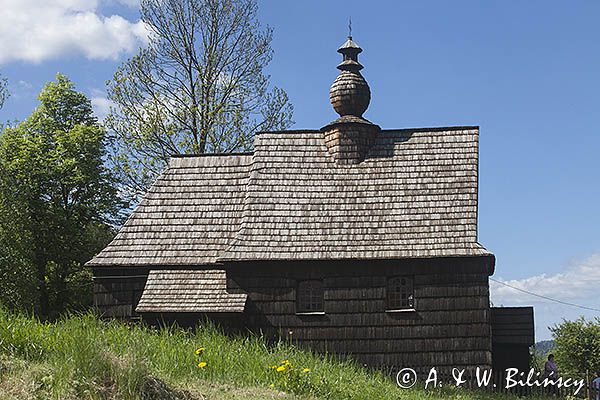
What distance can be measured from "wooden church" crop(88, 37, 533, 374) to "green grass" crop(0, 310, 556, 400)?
3689mm

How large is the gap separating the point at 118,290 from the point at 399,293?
776cm

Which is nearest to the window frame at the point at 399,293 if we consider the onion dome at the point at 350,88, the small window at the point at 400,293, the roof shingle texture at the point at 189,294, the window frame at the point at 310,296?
the small window at the point at 400,293

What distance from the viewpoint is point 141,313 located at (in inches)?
858

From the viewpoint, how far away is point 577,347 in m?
33.5

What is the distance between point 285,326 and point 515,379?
6353mm

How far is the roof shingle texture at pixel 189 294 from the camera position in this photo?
70.9 feet

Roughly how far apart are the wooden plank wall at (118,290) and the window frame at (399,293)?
6716mm

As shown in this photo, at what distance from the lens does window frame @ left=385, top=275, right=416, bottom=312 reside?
2175 cm

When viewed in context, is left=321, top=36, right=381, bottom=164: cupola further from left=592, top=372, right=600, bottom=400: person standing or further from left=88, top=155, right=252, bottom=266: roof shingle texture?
left=592, top=372, right=600, bottom=400: person standing

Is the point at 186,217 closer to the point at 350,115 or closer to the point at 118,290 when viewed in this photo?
the point at 118,290

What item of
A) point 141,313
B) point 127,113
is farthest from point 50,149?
point 141,313

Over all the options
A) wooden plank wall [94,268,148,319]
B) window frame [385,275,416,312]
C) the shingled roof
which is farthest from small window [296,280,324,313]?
wooden plank wall [94,268,148,319]

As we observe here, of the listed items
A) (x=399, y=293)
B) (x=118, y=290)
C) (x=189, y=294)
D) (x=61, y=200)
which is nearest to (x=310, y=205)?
(x=399, y=293)

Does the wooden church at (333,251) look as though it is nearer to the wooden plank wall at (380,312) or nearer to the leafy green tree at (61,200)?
the wooden plank wall at (380,312)
